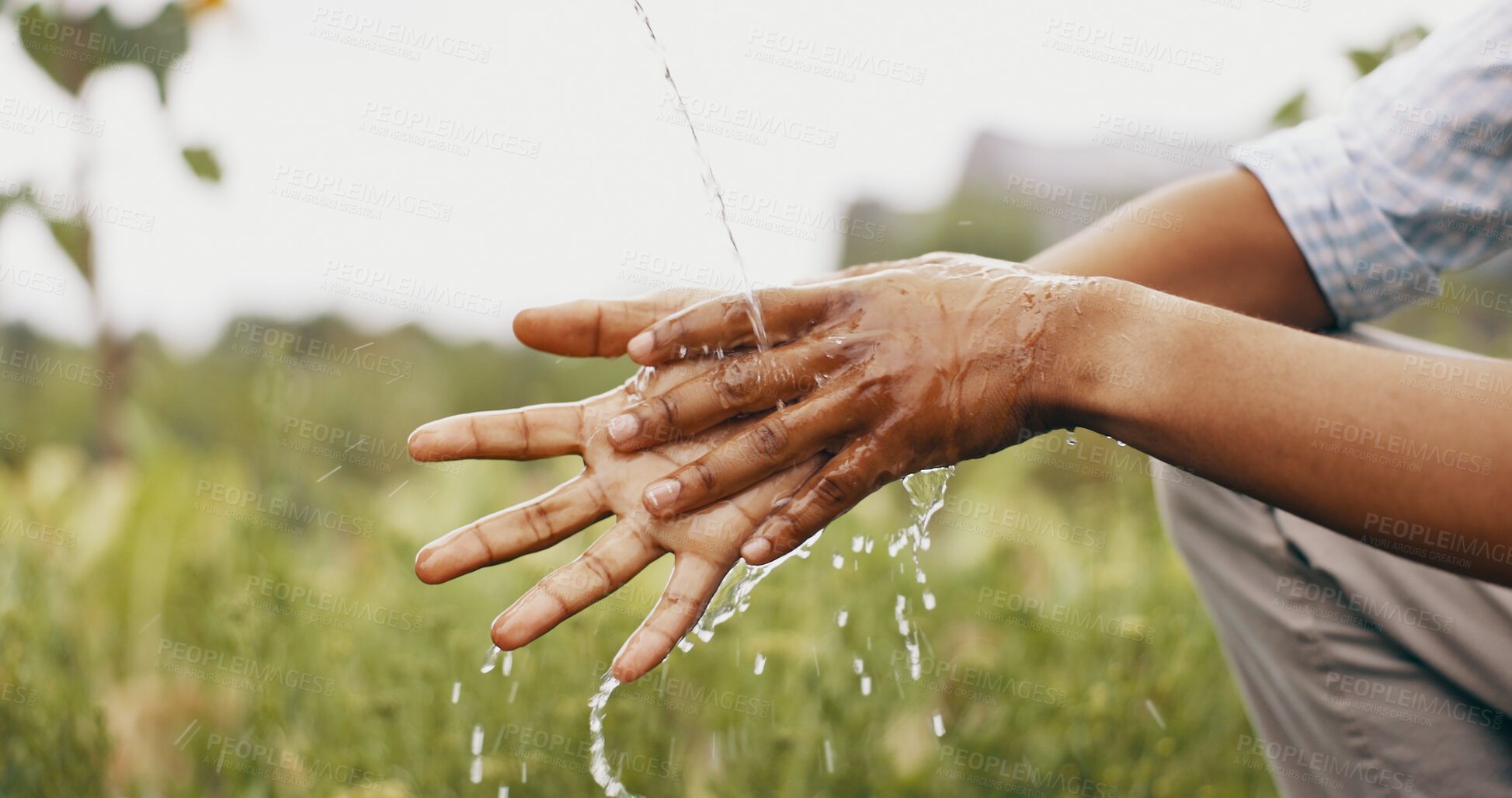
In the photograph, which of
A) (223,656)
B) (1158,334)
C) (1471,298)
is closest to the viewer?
(1158,334)

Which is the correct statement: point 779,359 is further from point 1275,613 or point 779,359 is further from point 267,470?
point 267,470

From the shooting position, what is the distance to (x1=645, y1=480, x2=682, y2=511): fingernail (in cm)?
A: 129

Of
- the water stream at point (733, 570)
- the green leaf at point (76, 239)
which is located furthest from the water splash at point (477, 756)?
the green leaf at point (76, 239)

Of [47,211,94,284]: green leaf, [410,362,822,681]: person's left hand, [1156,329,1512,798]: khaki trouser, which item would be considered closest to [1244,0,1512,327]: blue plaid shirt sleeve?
[1156,329,1512,798]: khaki trouser

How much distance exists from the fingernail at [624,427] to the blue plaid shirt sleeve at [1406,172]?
1.31m

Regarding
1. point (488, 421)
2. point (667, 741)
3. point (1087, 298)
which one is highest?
point (1087, 298)

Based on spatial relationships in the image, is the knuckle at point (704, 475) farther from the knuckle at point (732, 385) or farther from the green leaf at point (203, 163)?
the green leaf at point (203, 163)

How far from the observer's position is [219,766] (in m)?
1.91

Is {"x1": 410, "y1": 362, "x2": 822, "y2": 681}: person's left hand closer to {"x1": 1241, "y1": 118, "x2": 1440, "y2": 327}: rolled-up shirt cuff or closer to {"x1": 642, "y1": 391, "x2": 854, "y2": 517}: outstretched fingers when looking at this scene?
{"x1": 642, "y1": 391, "x2": 854, "y2": 517}: outstretched fingers

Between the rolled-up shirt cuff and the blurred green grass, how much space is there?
77 cm

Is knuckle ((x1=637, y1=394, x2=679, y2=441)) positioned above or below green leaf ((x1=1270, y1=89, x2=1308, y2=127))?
below

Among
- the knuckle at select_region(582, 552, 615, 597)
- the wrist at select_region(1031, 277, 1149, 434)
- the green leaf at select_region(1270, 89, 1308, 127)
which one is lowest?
the knuckle at select_region(582, 552, 615, 597)

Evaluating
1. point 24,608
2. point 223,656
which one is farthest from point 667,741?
point 24,608

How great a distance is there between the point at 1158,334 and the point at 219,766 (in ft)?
6.49
